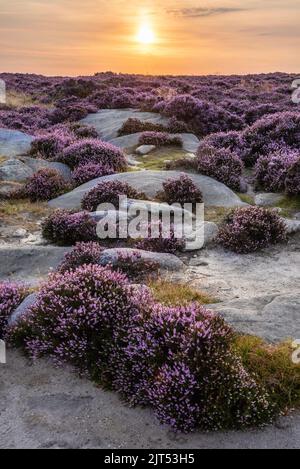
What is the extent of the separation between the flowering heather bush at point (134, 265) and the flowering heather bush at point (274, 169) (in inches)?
267

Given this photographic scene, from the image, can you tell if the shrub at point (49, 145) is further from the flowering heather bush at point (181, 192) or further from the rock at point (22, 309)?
the rock at point (22, 309)

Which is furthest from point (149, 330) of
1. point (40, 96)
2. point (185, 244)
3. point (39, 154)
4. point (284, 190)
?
point (40, 96)

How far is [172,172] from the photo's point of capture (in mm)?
15164

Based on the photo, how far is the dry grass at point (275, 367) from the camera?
5.66 meters

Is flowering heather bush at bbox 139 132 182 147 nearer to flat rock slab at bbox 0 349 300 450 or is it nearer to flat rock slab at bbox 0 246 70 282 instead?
flat rock slab at bbox 0 246 70 282

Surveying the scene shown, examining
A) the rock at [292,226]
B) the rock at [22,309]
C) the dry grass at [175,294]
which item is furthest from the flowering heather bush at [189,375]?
the rock at [292,226]

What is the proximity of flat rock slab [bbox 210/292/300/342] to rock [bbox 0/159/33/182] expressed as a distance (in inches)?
389

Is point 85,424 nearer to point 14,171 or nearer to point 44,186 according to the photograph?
point 44,186

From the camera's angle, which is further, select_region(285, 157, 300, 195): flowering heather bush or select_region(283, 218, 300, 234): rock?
select_region(285, 157, 300, 195): flowering heather bush

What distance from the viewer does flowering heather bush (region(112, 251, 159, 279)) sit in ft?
28.5

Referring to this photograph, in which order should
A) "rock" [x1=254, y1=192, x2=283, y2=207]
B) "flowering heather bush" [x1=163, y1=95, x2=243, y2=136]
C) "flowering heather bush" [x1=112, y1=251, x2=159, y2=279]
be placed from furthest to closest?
1. "flowering heather bush" [x1=163, y1=95, x2=243, y2=136]
2. "rock" [x1=254, y1=192, x2=283, y2=207]
3. "flowering heather bush" [x1=112, y1=251, x2=159, y2=279]

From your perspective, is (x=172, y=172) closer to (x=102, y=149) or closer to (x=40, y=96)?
(x=102, y=149)

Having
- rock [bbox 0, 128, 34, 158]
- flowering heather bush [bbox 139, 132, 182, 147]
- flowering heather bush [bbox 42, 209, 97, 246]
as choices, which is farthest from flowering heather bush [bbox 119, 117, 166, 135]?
flowering heather bush [bbox 42, 209, 97, 246]

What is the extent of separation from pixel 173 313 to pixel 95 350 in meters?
1.06
